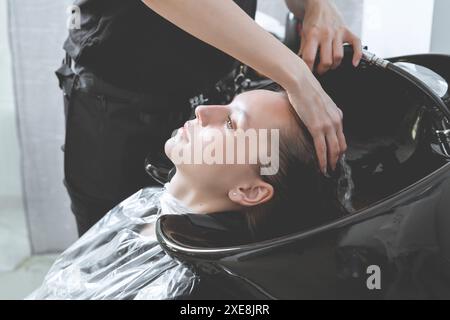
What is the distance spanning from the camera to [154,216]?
1.01 m

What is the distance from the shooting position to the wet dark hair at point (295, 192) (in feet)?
2.74

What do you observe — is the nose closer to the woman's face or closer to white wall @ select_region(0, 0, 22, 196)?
the woman's face

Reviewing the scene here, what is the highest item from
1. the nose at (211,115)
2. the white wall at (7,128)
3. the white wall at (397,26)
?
the white wall at (397,26)

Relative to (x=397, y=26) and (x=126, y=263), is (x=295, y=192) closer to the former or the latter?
(x=126, y=263)

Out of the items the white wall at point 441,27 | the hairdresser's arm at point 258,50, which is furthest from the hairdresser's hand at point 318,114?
the white wall at point 441,27

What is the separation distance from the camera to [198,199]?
34.8 inches

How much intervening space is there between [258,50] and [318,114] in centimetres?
13

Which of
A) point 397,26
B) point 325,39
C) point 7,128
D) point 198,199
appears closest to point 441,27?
point 397,26

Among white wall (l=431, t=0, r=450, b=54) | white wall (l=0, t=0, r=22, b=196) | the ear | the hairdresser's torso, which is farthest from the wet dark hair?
white wall (l=0, t=0, r=22, b=196)

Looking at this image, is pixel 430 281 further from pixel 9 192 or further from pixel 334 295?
pixel 9 192

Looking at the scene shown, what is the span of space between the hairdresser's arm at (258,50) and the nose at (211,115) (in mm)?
128

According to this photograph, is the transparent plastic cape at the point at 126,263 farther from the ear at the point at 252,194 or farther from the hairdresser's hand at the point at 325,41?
the hairdresser's hand at the point at 325,41

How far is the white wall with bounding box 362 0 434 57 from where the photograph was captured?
1.43 metres
